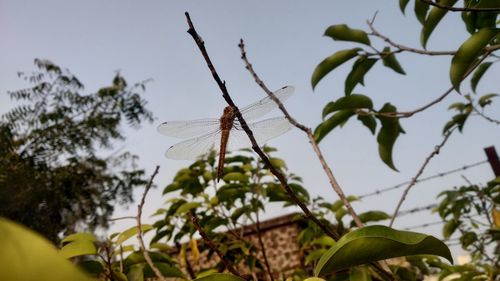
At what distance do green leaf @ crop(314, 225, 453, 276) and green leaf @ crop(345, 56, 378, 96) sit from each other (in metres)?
1.10

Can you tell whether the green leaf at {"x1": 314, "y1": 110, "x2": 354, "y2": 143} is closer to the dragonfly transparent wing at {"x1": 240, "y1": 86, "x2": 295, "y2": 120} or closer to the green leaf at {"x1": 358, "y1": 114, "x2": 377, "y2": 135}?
the green leaf at {"x1": 358, "y1": 114, "x2": 377, "y2": 135}

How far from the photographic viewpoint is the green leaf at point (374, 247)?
2.23 ft

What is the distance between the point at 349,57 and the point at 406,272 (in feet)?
3.21

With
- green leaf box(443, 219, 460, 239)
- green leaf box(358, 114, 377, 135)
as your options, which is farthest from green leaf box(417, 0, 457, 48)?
green leaf box(443, 219, 460, 239)

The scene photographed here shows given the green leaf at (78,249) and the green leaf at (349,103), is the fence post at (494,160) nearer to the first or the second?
the green leaf at (349,103)

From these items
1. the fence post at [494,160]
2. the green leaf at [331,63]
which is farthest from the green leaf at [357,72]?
the fence post at [494,160]

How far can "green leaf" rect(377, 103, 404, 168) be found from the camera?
1.71 m

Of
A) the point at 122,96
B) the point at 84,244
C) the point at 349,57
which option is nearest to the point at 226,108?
the point at 349,57

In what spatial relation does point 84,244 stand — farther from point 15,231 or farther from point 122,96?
point 122,96

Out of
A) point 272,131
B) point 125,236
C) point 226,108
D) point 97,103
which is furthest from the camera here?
point 97,103

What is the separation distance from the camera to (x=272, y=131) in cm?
225

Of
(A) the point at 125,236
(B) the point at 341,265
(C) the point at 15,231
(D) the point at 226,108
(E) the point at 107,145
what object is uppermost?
(E) the point at 107,145

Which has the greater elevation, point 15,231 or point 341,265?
point 15,231

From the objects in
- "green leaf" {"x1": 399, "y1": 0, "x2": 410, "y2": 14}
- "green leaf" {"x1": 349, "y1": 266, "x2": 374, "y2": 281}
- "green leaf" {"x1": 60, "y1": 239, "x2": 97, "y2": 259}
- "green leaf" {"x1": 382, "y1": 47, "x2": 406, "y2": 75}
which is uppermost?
"green leaf" {"x1": 399, "y1": 0, "x2": 410, "y2": 14}
